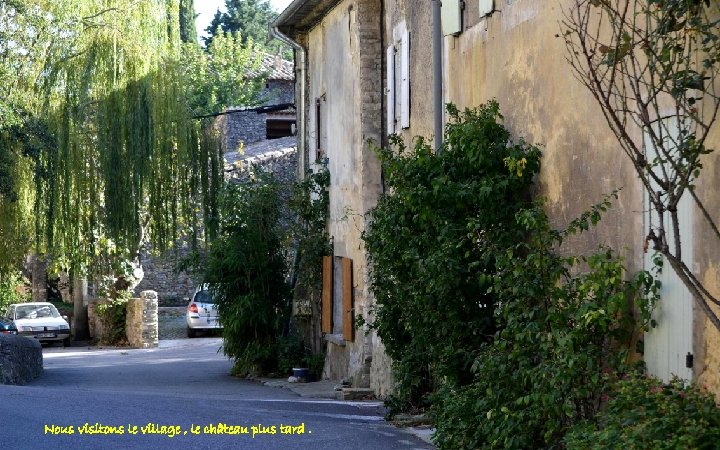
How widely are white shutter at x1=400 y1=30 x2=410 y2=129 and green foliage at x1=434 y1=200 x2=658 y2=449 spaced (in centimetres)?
507

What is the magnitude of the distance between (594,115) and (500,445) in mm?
2545

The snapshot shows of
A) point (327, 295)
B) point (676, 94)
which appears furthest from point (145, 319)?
point (676, 94)

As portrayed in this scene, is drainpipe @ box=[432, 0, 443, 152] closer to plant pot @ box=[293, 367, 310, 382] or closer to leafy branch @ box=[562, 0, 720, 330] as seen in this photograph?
leafy branch @ box=[562, 0, 720, 330]

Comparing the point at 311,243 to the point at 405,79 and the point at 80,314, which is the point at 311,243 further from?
the point at 80,314

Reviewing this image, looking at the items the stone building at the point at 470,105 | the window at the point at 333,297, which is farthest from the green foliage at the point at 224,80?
the window at the point at 333,297

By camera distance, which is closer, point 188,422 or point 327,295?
point 188,422

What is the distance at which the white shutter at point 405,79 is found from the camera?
538 inches

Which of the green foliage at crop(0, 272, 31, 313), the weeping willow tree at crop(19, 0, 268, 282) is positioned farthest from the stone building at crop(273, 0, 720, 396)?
the green foliage at crop(0, 272, 31, 313)

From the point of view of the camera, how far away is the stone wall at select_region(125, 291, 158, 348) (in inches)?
1171

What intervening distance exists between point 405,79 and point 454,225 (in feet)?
15.7

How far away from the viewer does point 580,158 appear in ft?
27.6

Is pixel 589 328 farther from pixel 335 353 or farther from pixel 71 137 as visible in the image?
pixel 71 137

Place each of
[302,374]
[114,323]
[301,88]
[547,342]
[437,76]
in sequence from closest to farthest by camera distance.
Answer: [547,342] < [437,76] < [302,374] < [301,88] < [114,323]

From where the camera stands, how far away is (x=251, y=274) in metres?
19.3
